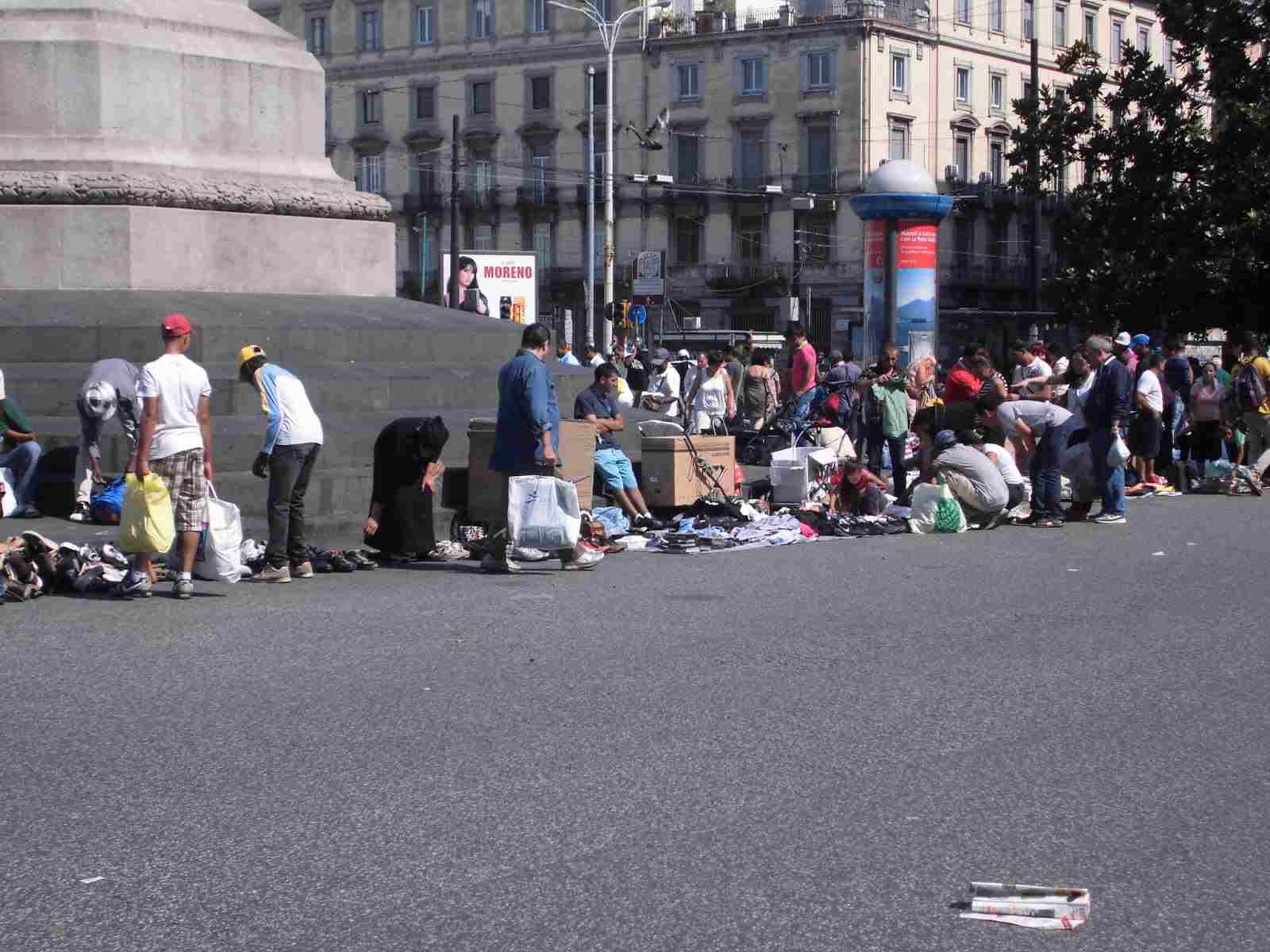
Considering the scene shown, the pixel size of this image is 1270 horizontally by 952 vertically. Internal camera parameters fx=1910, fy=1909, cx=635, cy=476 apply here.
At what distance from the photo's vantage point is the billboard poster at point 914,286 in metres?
27.6

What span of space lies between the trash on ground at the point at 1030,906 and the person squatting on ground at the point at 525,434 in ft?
25.5

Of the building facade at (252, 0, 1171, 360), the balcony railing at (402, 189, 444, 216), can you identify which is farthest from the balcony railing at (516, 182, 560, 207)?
the balcony railing at (402, 189, 444, 216)

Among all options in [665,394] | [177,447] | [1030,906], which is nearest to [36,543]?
[177,447]

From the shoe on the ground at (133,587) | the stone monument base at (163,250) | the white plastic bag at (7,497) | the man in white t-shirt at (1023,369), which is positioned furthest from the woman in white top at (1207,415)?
the shoe on the ground at (133,587)

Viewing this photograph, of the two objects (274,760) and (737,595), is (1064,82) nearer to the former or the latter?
(737,595)

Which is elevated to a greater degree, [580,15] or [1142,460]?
[580,15]

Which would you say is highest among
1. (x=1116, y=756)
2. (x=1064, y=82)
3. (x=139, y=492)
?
(x=1064, y=82)

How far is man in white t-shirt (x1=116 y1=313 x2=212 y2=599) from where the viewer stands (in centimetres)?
1108

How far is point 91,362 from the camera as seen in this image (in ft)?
50.9

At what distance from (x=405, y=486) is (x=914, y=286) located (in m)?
15.8

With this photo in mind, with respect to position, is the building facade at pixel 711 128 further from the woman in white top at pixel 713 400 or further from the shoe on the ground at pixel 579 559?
the shoe on the ground at pixel 579 559

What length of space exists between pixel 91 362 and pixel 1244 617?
9.30 meters

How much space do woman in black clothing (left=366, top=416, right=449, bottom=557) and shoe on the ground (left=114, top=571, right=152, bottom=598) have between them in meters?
2.27

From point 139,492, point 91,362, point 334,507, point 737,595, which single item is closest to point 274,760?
point 139,492
